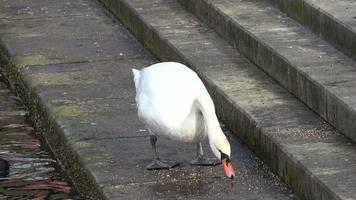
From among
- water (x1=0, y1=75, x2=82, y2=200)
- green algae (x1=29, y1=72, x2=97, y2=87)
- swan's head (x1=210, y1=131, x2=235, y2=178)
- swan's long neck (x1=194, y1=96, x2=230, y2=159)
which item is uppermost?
swan's long neck (x1=194, y1=96, x2=230, y2=159)

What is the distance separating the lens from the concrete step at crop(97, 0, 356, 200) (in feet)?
21.3

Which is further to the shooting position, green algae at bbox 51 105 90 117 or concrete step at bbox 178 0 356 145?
green algae at bbox 51 105 90 117

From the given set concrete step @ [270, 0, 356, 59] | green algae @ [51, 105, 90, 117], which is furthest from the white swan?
concrete step @ [270, 0, 356, 59]

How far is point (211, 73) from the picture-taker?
27.6 ft

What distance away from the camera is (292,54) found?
8141mm

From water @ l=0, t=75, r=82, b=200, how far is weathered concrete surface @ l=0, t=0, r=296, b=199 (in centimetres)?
9

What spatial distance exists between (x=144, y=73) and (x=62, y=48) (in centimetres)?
305

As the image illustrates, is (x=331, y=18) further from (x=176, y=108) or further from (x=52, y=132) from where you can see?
(x=52, y=132)

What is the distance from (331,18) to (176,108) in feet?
6.45

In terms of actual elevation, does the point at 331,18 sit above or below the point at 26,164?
above

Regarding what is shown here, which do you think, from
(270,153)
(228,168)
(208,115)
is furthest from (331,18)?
(228,168)

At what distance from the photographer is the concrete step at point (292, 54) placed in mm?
7164

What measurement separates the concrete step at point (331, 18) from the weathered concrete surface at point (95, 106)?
107 centimetres

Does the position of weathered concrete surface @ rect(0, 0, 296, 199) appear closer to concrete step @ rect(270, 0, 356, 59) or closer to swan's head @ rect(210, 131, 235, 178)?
swan's head @ rect(210, 131, 235, 178)
